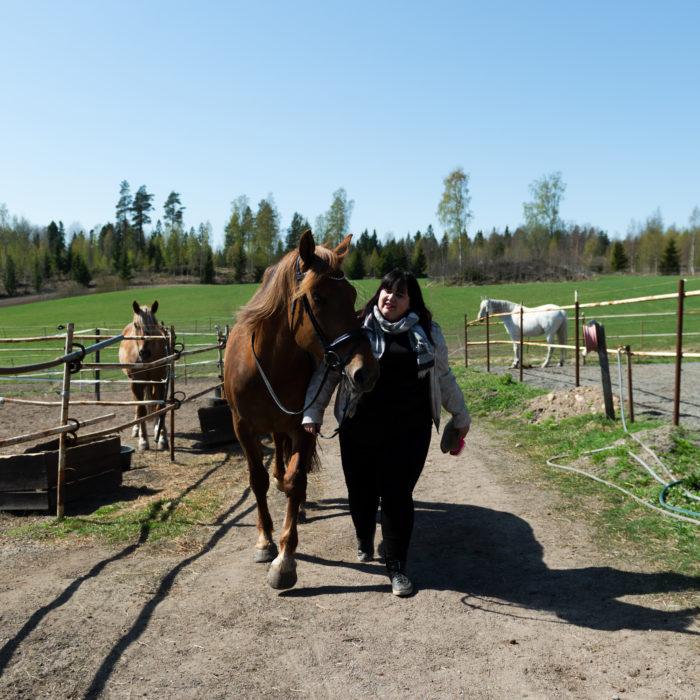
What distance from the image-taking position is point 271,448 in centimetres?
785

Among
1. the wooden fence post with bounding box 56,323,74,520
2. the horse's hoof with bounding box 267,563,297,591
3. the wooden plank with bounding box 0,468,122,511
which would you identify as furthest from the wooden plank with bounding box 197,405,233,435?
the horse's hoof with bounding box 267,563,297,591

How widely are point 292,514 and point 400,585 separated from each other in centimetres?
78

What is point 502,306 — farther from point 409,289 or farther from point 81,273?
point 81,273

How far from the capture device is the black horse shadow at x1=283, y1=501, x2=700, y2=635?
3088 millimetres

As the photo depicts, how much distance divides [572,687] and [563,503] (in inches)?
109

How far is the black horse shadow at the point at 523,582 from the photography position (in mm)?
3088

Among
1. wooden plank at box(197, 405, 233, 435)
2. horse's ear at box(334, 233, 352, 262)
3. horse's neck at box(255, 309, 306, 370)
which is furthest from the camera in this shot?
wooden plank at box(197, 405, 233, 435)

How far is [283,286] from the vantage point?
3709 mm

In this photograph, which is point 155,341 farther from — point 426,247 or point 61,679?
point 426,247

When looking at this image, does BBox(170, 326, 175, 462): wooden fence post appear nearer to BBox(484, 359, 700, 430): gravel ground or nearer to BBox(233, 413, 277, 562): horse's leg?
BBox(233, 413, 277, 562): horse's leg

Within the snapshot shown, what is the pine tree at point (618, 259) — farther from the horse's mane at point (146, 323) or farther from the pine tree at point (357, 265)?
the horse's mane at point (146, 323)

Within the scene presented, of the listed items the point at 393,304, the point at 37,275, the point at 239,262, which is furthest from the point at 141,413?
the point at 37,275

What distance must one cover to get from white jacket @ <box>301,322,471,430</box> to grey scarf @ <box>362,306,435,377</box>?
0.25 ft

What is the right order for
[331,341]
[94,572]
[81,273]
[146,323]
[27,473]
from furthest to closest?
[81,273] → [146,323] → [27,473] → [94,572] → [331,341]
